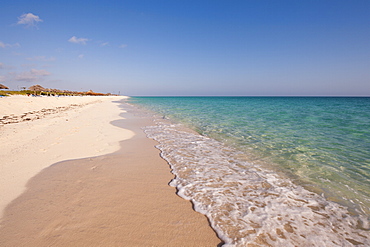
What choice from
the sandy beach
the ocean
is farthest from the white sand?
the ocean

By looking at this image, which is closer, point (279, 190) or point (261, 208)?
point (261, 208)

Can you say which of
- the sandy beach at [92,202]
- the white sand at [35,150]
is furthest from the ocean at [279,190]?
the white sand at [35,150]

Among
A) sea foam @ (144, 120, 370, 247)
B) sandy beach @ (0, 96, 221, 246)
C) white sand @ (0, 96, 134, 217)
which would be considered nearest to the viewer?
sandy beach @ (0, 96, 221, 246)

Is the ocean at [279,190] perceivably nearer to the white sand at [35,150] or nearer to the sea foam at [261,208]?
the sea foam at [261,208]

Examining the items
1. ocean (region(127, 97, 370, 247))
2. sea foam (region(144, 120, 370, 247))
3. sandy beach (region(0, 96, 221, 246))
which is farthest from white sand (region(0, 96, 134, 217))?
sea foam (region(144, 120, 370, 247))

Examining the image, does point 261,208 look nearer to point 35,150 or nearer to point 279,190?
point 279,190

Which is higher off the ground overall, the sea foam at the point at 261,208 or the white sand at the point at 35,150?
the white sand at the point at 35,150

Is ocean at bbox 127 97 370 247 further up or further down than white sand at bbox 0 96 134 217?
further down

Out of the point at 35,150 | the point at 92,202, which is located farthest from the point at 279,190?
the point at 35,150

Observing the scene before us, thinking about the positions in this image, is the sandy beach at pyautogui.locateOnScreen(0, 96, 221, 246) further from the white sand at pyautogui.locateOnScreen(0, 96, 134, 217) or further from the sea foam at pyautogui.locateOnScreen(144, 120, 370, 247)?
the sea foam at pyautogui.locateOnScreen(144, 120, 370, 247)

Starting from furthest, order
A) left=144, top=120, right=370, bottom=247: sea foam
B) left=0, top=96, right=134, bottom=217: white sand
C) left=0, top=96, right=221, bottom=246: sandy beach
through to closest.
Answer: left=0, top=96, right=134, bottom=217: white sand < left=144, top=120, right=370, bottom=247: sea foam < left=0, top=96, right=221, bottom=246: sandy beach

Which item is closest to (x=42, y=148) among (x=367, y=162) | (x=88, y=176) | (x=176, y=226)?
(x=88, y=176)

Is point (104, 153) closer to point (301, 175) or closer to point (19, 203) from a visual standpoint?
point (19, 203)

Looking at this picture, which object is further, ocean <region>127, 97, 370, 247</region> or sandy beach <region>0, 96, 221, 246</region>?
ocean <region>127, 97, 370, 247</region>
